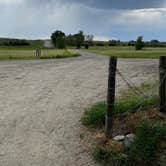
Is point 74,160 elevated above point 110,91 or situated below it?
below

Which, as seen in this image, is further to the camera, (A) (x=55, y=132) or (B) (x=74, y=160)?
(A) (x=55, y=132)

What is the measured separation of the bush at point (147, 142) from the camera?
17.5 ft

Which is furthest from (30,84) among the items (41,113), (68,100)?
(41,113)

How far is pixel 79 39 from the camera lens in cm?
7769

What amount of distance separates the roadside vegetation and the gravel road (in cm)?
28

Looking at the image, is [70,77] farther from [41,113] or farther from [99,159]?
[99,159]

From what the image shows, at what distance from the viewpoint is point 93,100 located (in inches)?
360

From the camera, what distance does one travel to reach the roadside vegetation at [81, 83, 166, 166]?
17.6 ft

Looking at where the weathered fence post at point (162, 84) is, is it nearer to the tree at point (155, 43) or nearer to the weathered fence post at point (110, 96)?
the weathered fence post at point (110, 96)

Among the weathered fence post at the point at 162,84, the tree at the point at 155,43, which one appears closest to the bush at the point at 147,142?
the weathered fence post at the point at 162,84

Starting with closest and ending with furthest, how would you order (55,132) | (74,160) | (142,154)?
(142,154) < (74,160) < (55,132)

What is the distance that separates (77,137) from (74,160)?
2.78 feet

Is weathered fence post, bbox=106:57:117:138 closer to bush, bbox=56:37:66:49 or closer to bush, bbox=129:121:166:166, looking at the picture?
bush, bbox=129:121:166:166

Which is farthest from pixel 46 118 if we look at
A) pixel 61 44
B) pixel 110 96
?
pixel 61 44
